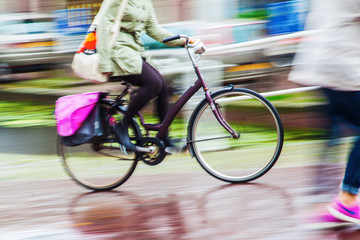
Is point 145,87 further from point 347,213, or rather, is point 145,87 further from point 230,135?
point 347,213

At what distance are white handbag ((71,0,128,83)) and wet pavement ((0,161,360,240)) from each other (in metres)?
1.07

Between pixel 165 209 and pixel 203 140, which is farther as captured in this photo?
pixel 203 140

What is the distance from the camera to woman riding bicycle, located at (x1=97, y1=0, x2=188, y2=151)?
4.39m

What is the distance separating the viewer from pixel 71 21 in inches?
515

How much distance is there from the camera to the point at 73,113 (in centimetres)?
468

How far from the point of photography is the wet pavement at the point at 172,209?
3.77 metres

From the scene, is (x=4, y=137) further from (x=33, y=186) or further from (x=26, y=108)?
(x=33, y=186)

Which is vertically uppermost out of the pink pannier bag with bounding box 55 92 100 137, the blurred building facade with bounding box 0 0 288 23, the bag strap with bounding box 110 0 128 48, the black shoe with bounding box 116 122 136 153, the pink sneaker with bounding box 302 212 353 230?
the bag strap with bounding box 110 0 128 48

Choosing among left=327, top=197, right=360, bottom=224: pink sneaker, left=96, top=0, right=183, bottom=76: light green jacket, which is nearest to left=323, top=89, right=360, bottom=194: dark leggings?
left=327, top=197, right=360, bottom=224: pink sneaker

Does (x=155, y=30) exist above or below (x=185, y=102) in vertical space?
above

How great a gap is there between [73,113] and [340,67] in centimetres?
233

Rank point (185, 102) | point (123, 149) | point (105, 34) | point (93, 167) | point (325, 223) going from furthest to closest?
point (93, 167) < point (123, 149) < point (185, 102) < point (105, 34) < point (325, 223)

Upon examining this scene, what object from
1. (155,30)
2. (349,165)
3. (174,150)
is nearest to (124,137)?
(174,150)

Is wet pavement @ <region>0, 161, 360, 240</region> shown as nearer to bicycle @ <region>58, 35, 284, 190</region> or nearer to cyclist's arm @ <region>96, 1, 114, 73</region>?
bicycle @ <region>58, 35, 284, 190</region>
